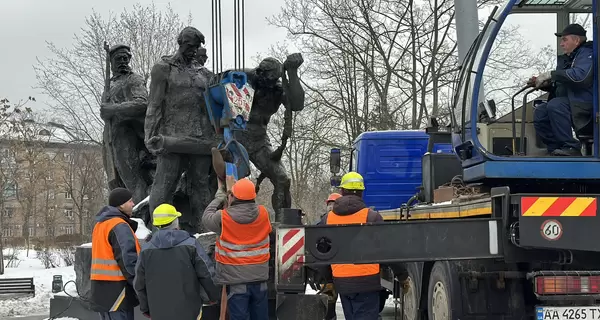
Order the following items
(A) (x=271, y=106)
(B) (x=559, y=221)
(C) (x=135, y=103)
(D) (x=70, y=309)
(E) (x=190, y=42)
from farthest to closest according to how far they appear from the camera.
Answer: (C) (x=135, y=103) < (D) (x=70, y=309) < (A) (x=271, y=106) < (E) (x=190, y=42) < (B) (x=559, y=221)

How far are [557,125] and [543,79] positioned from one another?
1.44ft

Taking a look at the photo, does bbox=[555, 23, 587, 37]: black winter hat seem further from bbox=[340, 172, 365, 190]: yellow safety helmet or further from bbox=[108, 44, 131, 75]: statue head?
bbox=[108, 44, 131, 75]: statue head

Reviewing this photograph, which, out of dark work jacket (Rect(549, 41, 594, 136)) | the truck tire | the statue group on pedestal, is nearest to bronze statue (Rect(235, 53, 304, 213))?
the statue group on pedestal

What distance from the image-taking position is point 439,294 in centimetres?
744

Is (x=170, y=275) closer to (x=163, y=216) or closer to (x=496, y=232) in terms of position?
(x=163, y=216)

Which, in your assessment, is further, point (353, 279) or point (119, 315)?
point (119, 315)

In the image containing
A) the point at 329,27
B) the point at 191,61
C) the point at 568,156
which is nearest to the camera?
the point at 568,156

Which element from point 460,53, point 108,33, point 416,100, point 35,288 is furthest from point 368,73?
point 460,53

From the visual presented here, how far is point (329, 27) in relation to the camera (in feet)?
89.1

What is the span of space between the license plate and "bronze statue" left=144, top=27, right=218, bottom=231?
16.1 ft

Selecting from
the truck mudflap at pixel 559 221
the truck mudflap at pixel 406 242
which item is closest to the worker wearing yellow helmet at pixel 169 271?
the truck mudflap at pixel 406 242

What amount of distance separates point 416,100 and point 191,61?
16.3 m

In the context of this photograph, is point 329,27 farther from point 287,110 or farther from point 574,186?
point 574,186

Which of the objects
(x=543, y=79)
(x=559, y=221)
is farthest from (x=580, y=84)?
(x=559, y=221)
